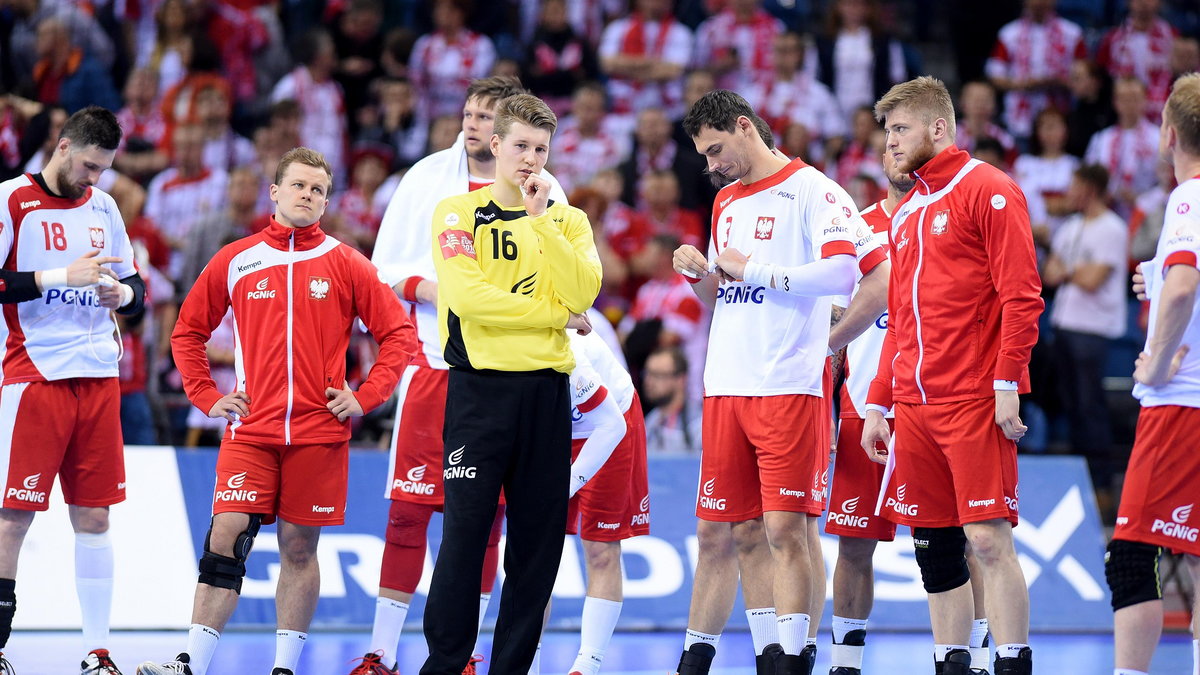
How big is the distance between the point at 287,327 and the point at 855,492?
3.01 meters

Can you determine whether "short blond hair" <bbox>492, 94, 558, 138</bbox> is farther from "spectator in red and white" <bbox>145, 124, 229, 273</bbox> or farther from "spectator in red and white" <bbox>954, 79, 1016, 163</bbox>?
"spectator in red and white" <bbox>954, 79, 1016, 163</bbox>

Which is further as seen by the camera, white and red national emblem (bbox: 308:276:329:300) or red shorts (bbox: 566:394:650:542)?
red shorts (bbox: 566:394:650:542)

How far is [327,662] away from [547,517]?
2.90m

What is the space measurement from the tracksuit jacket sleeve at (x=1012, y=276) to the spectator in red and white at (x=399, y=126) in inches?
338

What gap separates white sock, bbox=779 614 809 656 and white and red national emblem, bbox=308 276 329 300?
8.90ft

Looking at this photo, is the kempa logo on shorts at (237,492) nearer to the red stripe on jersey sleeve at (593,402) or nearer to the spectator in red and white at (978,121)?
the red stripe on jersey sleeve at (593,402)

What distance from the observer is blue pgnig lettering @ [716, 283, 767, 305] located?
6.86 meters

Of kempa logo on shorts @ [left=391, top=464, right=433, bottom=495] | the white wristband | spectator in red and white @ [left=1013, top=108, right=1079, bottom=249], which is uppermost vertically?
spectator in red and white @ [left=1013, top=108, right=1079, bottom=249]

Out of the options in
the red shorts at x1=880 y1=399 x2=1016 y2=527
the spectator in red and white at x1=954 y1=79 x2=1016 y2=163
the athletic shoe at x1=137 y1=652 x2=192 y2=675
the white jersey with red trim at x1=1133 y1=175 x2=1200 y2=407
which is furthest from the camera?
the spectator in red and white at x1=954 y1=79 x2=1016 y2=163

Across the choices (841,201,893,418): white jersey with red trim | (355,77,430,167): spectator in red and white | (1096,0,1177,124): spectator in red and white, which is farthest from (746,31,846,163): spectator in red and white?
(841,201,893,418): white jersey with red trim

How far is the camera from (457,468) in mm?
5898

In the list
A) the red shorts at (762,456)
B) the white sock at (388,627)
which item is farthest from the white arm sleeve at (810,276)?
the white sock at (388,627)

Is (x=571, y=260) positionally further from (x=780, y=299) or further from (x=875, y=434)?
(x=875, y=434)

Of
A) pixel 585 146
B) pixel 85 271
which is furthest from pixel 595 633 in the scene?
pixel 585 146
